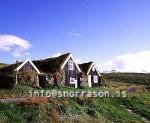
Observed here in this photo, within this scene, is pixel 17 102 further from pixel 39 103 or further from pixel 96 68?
pixel 96 68

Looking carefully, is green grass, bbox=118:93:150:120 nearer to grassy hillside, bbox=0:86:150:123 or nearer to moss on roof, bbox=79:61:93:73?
grassy hillside, bbox=0:86:150:123

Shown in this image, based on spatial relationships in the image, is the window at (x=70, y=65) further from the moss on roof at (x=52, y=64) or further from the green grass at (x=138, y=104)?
the green grass at (x=138, y=104)

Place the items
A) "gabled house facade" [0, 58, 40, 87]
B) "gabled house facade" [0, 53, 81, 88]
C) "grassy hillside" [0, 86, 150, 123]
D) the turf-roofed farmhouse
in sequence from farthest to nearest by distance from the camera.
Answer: the turf-roofed farmhouse
"gabled house facade" [0, 53, 81, 88]
"gabled house facade" [0, 58, 40, 87]
"grassy hillside" [0, 86, 150, 123]

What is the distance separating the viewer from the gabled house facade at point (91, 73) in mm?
65325

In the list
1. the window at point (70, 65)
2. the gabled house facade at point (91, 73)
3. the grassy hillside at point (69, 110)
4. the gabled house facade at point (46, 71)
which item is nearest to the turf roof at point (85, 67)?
the gabled house facade at point (91, 73)

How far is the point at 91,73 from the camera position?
66188 millimetres

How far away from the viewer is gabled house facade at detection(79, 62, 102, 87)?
65.3 meters

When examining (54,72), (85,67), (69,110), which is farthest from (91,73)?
(69,110)

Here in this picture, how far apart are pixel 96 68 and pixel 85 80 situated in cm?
503

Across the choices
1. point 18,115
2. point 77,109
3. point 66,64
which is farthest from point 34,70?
point 18,115

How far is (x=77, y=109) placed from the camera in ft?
121

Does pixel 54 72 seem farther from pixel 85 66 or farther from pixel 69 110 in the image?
pixel 69 110

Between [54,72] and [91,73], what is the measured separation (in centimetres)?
1004

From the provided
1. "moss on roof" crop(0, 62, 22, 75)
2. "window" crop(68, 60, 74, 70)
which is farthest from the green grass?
"moss on roof" crop(0, 62, 22, 75)
